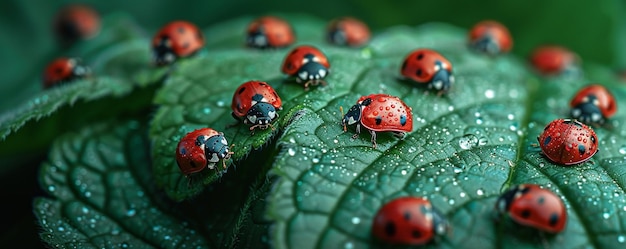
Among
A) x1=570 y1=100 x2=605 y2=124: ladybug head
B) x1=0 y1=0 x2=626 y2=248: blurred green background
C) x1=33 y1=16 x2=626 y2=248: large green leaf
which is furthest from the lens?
x1=0 y1=0 x2=626 y2=248: blurred green background

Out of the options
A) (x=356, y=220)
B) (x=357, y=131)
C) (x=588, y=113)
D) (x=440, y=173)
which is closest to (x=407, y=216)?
(x=356, y=220)

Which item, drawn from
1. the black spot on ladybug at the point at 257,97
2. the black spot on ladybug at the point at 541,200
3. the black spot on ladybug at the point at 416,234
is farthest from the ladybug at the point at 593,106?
the black spot on ladybug at the point at 257,97

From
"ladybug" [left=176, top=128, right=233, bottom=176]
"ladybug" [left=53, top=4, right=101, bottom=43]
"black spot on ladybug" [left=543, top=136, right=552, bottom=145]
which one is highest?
"ladybug" [left=53, top=4, right=101, bottom=43]

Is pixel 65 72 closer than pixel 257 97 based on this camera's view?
No

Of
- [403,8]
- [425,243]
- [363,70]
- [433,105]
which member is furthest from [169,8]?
[425,243]

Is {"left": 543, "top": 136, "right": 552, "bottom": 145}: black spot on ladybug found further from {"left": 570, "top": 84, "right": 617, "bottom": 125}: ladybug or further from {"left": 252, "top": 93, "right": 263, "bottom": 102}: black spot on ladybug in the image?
{"left": 252, "top": 93, "right": 263, "bottom": 102}: black spot on ladybug

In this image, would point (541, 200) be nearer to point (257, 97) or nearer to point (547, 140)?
point (547, 140)

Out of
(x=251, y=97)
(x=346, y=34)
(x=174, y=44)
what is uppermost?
(x=174, y=44)

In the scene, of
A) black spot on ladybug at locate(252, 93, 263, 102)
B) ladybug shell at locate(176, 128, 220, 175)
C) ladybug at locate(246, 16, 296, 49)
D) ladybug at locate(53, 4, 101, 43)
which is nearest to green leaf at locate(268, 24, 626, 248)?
black spot on ladybug at locate(252, 93, 263, 102)
